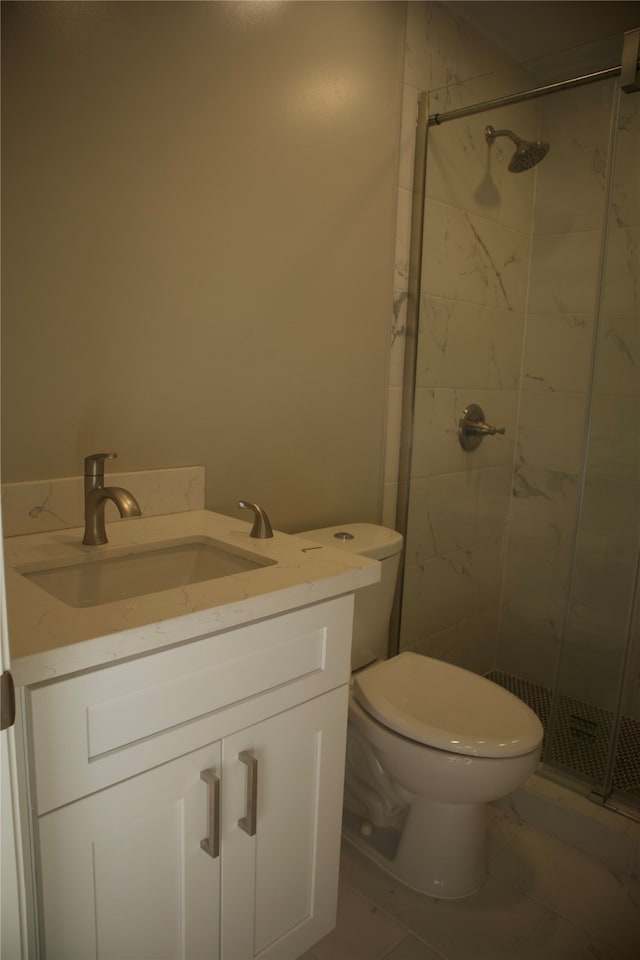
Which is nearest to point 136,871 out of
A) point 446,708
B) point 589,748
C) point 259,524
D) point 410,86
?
point 259,524

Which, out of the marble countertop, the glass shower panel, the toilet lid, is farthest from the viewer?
the glass shower panel

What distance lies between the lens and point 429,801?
1.57m

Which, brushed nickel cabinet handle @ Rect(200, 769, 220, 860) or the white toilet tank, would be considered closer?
brushed nickel cabinet handle @ Rect(200, 769, 220, 860)

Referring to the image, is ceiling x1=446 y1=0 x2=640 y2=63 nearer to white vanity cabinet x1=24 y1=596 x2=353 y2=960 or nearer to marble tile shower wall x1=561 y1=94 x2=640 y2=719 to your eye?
marble tile shower wall x1=561 y1=94 x2=640 y2=719

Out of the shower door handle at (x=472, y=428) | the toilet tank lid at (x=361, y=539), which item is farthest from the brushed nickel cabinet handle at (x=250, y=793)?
the shower door handle at (x=472, y=428)

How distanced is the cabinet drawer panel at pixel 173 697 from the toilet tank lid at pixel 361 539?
47 cm

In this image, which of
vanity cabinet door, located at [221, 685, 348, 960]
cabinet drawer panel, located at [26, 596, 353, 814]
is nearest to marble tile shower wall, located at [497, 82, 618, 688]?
vanity cabinet door, located at [221, 685, 348, 960]

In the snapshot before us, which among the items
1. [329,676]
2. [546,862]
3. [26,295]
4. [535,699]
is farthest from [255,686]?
[535,699]

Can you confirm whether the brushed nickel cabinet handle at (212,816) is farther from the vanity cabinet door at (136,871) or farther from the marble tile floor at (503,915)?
the marble tile floor at (503,915)

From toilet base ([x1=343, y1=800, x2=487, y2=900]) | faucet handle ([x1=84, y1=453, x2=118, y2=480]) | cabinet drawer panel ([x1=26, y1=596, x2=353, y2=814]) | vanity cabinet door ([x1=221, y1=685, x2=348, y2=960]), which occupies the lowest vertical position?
toilet base ([x1=343, y1=800, x2=487, y2=900])

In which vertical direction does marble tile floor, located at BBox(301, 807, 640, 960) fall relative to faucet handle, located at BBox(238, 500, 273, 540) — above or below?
below

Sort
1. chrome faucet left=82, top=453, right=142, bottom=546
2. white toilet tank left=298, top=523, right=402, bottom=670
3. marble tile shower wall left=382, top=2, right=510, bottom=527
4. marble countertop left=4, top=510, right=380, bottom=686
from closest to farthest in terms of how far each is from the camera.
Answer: marble countertop left=4, top=510, right=380, bottom=686, chrome faucet left=82, top=453, right=142, bottom=546, white toilet tank left=298, top=523, right=402, bottom=670, marble tile shower wall left=382, top=2, right=510, bottom=527

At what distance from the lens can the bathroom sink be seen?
1157 mm

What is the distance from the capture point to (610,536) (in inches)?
74.8
